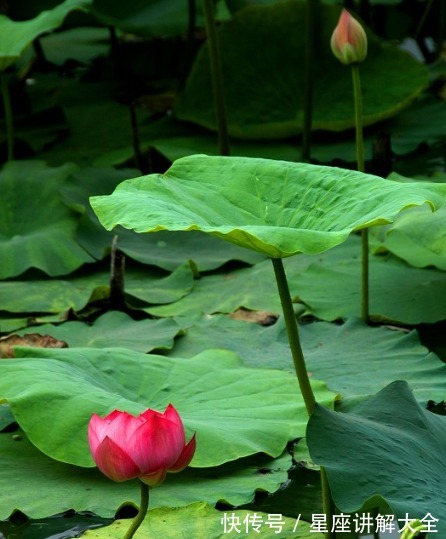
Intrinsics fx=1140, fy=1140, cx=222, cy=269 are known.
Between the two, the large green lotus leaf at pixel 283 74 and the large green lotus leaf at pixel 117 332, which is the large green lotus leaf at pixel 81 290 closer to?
the large green lotus leaf at pixel 117 332

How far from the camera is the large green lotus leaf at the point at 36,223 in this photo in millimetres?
2902

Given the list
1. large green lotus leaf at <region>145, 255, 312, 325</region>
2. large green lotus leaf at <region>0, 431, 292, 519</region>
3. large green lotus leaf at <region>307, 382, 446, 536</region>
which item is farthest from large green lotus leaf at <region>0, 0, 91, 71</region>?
large green lotus leaf at <region>307, 382, 446, 536</region>

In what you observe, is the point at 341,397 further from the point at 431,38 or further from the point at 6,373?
the point at 431,38

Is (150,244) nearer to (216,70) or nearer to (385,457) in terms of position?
(216,70)

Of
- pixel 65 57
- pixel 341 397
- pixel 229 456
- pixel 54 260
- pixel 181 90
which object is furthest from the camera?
pixel 65 57

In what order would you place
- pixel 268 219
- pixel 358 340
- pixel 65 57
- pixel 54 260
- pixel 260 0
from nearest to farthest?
pixel 268 219 → pixel 358 340 → pixel 54 260 → pixel 260 0 → pixel 65 57

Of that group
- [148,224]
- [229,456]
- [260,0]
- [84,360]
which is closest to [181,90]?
[260,0]

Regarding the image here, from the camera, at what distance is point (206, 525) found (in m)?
1.65

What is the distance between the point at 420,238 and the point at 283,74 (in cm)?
173

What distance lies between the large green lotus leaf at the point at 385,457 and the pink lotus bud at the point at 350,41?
888 mm

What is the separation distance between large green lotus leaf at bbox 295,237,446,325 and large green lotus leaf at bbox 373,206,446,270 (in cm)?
4

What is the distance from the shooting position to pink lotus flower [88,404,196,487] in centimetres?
134

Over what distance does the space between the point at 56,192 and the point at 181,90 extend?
3.57 feet

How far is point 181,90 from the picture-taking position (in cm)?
409
